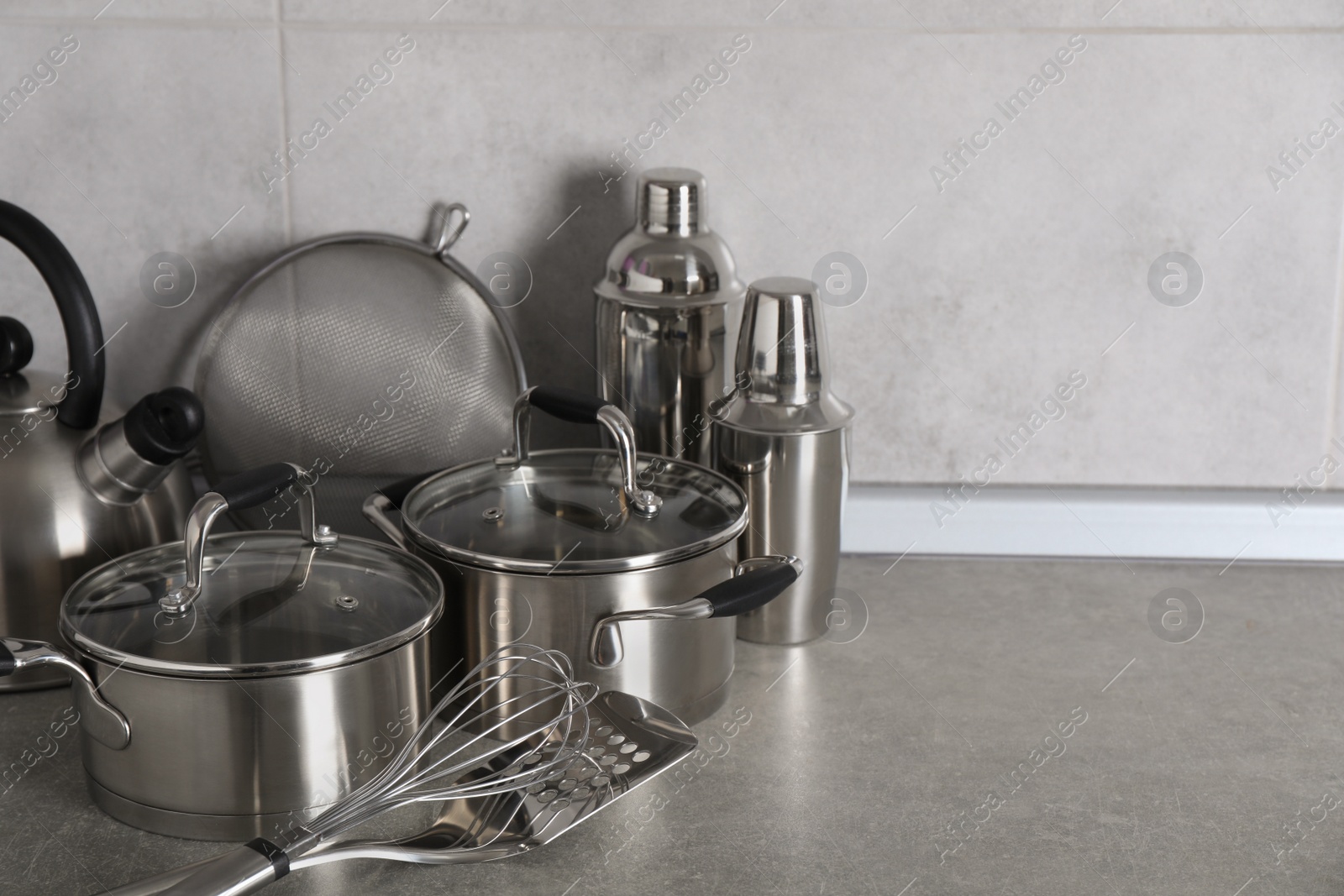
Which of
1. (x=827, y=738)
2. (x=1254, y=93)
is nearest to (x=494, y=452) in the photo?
(x=827, y=738)

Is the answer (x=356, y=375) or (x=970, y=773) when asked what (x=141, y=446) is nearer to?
(x=356, y=375)

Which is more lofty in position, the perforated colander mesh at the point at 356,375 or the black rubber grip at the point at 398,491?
the perforated colander mesh at the point at 356,375

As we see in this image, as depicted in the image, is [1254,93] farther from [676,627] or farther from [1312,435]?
[676,627]

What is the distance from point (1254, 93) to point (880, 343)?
0.30 metres

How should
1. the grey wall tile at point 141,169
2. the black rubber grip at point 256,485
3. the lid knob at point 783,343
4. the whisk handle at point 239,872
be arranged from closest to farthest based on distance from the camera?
1. the whisk handle at point 239,872
2. the black rubber grip at point 256,485
3. the lid knob at point 783,343
4. the grey wall tile at point 141,169

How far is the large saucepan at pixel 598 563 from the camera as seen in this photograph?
2.02 feet

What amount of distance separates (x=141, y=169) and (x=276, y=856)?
54 centimetres

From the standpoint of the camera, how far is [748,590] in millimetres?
625

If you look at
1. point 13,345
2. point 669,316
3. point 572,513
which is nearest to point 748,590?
point 572,513

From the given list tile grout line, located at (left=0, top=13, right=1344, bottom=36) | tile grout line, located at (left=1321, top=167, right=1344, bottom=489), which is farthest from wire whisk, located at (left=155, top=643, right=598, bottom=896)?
tile grout line, located at (left=1321, top=167, right=1344, bottom=489)

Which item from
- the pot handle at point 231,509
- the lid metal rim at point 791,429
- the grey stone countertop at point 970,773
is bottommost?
the grey stone countertop at point 970,773

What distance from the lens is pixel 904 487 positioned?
2.95 feet

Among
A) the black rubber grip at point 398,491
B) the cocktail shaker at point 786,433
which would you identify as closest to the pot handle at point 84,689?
the black rubber grip at point 398,491

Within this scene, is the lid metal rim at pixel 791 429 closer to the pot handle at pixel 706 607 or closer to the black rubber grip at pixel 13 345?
the pot handle at pixel 706 607
